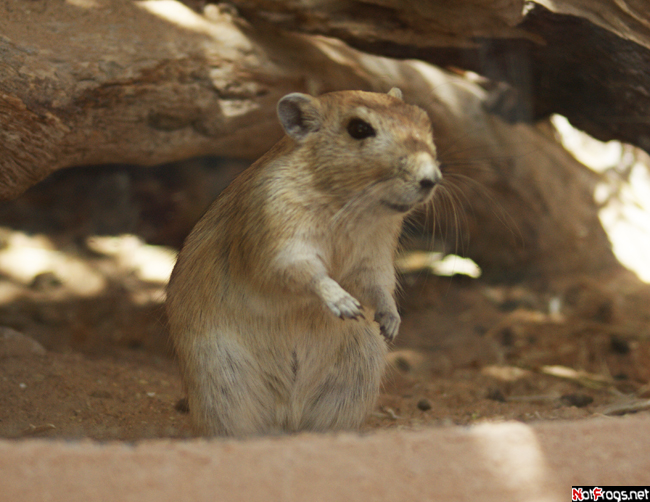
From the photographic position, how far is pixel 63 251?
6.98 metres

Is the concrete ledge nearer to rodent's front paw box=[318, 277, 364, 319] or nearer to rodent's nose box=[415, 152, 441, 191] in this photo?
rodent's front paw box=[318, 277, 364, 319]

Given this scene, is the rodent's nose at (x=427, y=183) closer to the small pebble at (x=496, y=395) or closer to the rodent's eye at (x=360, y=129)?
the rodent's eye at (x=360, y=129)

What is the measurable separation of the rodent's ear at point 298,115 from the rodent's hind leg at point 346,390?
3.96 feet

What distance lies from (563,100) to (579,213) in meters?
2.58

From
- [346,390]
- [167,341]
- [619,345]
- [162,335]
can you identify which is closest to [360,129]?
[346,390]

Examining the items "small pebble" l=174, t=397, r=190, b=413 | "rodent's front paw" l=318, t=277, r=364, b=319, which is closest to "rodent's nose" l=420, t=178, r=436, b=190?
"rodent's front paw" l=318, t=277, r=364, b=319

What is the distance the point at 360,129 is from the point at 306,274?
855 millimetres

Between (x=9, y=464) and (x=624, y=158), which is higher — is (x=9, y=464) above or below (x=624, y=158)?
below

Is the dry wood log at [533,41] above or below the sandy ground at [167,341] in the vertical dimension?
above

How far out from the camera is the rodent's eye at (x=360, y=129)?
3301mm

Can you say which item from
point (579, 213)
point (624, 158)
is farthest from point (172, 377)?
point (624, 158)

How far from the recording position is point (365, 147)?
3268 mm

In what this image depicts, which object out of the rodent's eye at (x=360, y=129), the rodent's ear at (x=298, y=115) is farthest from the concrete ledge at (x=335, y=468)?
the rodent's ear at (x=298, y=115)

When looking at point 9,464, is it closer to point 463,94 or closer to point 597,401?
point 597,401
